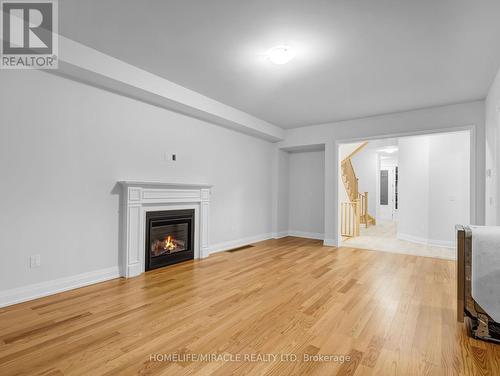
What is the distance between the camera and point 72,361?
1.76 meters

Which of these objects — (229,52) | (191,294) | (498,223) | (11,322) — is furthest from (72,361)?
(498,223)

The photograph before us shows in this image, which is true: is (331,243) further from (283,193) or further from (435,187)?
(435,187)

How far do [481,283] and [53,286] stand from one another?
4.14m

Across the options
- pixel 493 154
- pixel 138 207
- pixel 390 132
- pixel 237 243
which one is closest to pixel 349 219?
pixel 390 132

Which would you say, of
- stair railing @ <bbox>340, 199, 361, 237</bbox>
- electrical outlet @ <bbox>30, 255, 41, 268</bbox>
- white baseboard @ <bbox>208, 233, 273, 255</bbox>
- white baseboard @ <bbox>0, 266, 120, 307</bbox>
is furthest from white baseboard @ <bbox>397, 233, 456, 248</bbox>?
electrical outlet @ <bbox>30, 255, 41, 268</bbox>

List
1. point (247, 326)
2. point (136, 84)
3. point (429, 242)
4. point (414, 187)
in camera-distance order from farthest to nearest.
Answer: point (414, 187)
point (429, 242)
point (136, 84)
point (247, 326)

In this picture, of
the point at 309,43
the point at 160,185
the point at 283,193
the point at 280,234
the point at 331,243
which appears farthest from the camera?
the point at 283,193

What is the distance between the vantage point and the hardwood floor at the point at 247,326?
174 centimetres

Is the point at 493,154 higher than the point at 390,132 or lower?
lower

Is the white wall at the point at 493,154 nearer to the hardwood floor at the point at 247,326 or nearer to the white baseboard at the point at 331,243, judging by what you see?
the hardwood floor at the point at 247,326

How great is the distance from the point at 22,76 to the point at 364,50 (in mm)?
3660

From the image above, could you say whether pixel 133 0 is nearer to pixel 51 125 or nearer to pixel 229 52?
pixel 229 52

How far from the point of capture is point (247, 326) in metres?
2.25

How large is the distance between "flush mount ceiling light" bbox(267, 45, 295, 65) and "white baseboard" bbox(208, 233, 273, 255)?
3444 mm
